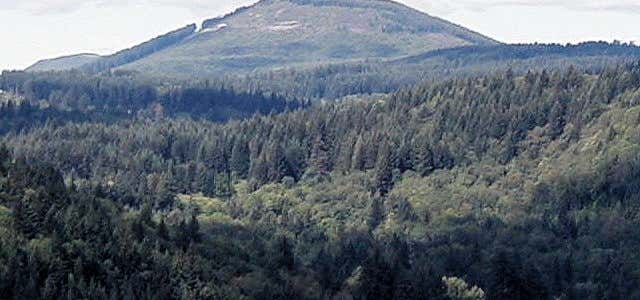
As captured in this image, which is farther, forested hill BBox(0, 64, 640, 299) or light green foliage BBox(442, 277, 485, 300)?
light green foliage BBox(442, 277, 485, 300)

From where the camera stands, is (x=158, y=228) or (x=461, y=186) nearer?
(x=158, y=228)

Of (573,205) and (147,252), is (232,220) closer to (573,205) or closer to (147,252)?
(573,205)

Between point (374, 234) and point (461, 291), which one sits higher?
point (461, 291)

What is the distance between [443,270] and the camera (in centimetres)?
12975

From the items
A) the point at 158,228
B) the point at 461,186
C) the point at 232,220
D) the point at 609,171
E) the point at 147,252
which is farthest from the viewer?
the point at 461,186

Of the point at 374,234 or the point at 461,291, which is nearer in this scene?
the point at 461,291

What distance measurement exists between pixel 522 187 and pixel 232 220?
56729 millimetres

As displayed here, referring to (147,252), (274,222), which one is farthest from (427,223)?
(147,252)

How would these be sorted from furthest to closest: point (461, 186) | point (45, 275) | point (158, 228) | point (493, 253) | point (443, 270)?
point (461, 186)
point (493, 253)
point (443, 270)
point (158, 228)
point (45, 275)

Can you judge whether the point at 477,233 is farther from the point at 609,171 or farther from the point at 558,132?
the point at 558,132

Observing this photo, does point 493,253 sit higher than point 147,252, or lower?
lower

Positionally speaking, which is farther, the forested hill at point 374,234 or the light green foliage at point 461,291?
the light green foliage at point 461,291

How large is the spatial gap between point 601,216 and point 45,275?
339 feet

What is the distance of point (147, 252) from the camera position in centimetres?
9081
